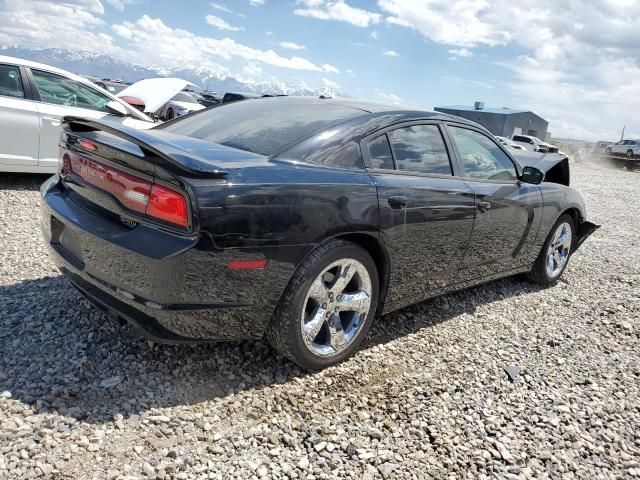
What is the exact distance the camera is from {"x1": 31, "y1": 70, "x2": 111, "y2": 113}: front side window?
6.08 meters

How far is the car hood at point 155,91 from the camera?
816cm

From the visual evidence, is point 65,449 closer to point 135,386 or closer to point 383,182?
point 135,386

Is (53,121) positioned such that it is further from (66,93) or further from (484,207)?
(484,207)

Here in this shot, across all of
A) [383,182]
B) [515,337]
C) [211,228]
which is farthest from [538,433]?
[211,228]

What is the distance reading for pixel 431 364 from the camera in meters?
3.10

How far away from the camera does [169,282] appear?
2180 millimetres

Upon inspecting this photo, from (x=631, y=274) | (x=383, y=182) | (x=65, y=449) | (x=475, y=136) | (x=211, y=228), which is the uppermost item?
(x=475, y=136)

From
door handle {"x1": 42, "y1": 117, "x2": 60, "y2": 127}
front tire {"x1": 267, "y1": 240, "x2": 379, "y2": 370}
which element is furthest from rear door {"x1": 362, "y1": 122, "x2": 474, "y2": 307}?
door handle {"x1": 42, "y1": 117, "x2": 60, "y2": 127}

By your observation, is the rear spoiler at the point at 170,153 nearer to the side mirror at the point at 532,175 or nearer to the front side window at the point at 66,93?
the side mirror at the point at 532,175

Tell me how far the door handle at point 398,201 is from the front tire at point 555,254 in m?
2.37

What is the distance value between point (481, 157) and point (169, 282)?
2.60 metres

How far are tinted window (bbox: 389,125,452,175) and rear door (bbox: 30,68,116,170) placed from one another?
431cm

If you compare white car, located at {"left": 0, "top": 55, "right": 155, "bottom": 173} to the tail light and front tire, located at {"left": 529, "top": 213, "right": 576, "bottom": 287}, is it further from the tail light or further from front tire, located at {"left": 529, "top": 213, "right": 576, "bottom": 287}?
front tire, located at {"left": 529, "top": 213, "right": 576, "bottom": 287}

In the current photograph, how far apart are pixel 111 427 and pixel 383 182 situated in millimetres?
1813
